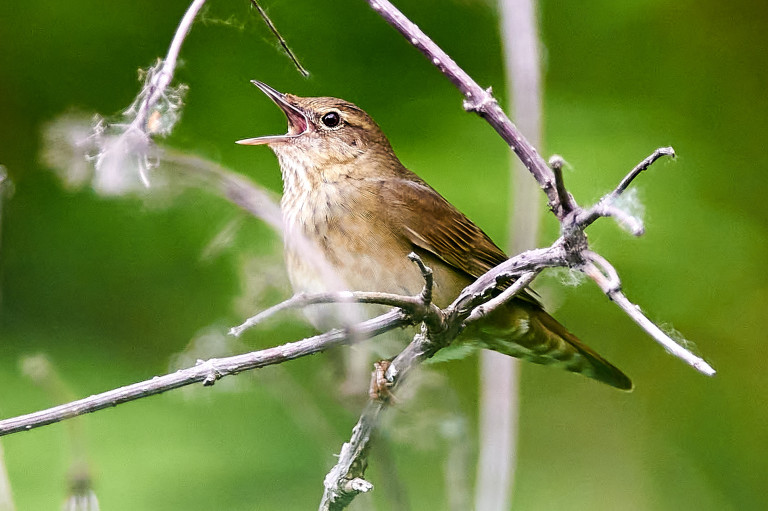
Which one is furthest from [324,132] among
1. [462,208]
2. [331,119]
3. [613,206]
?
[613,206]

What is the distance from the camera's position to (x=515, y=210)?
2.48ft

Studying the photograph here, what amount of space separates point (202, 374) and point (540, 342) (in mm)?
641

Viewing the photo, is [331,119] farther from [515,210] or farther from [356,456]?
[356,456]

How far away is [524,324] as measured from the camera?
110 centimetres

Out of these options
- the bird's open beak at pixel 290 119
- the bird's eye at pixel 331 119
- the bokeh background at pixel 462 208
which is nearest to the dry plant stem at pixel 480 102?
the bird's open beak at pixel 290 119

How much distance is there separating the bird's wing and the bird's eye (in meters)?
0.09

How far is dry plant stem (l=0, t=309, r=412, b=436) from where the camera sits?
22.9 inches

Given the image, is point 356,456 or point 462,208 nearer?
point 356,456

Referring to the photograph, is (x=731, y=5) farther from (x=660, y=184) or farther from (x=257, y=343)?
(x=257, y=343)

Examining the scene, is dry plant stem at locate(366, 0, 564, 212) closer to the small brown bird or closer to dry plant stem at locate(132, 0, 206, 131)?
dry plant stem at locate(132, 0, 206, 131)

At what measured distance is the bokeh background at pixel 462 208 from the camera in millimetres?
1363

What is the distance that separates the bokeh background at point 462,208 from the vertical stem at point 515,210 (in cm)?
51

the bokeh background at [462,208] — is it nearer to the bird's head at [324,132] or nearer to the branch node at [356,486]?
the bird's head at [324,132]

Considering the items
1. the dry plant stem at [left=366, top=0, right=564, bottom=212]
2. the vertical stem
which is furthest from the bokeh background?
the dry plant stem at [left=366, top=0, right=564, bottom=212]
